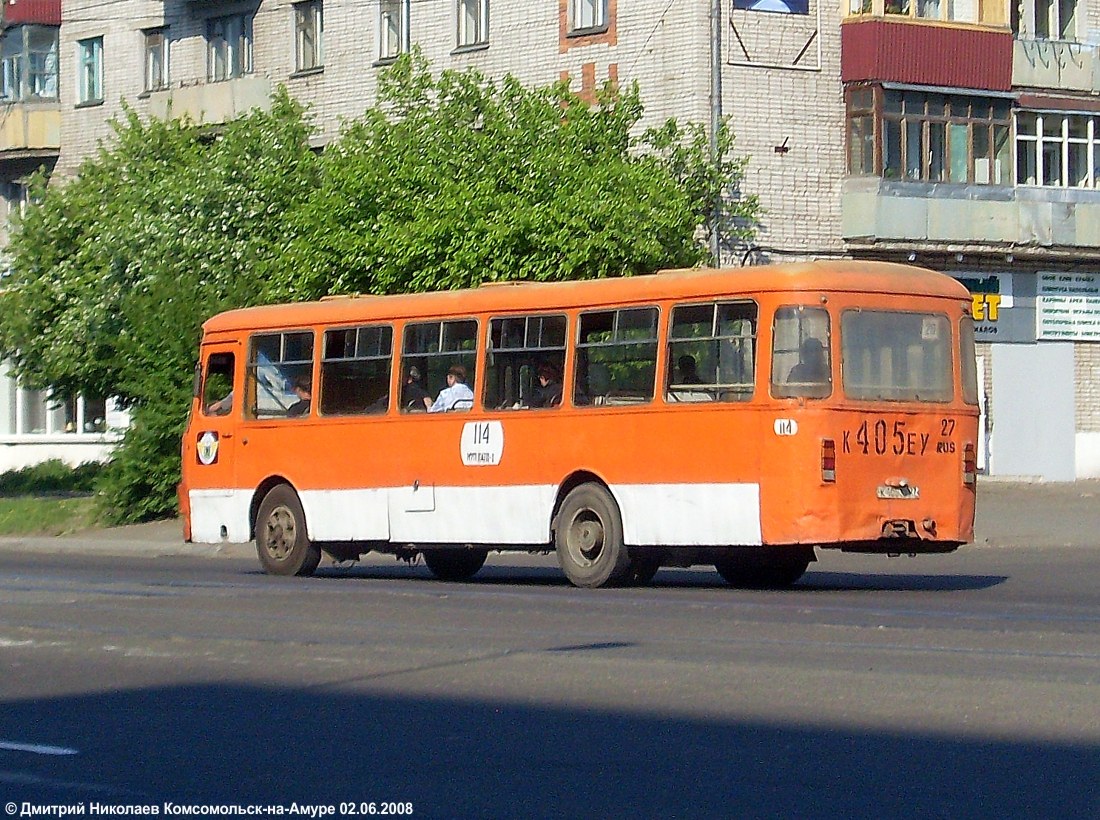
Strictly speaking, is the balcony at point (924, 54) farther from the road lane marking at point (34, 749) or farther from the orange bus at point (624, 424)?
the road lane marking at point (34, 749)

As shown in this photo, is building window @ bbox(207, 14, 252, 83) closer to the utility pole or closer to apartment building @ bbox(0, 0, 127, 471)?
apartment building @ bbox(0, 0, 127, 471)

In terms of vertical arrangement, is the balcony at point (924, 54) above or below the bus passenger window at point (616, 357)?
above

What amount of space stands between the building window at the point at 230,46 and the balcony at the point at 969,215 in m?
14.9

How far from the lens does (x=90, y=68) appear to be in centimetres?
5162

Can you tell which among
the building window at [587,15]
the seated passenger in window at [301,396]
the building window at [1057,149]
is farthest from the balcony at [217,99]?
the seated passenger in window at [301,396]

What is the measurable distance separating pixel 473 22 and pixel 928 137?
30.2 ft

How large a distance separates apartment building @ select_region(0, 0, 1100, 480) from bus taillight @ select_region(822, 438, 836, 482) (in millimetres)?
18850

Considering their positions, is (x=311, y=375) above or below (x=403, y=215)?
below

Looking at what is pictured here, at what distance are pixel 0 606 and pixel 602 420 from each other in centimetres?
536

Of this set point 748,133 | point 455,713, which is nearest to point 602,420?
point 455,713

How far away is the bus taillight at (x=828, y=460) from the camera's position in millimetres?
17719

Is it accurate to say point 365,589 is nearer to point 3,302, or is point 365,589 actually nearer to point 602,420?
point 602,420

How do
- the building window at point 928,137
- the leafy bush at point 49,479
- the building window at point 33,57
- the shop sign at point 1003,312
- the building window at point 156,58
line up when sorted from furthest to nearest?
1. the building window at point 33,57
2. the building window at point 156,58
3. the leafy bush at point 49,479
4. the shop sign at point 1003,312
5. the building window at point 928,137

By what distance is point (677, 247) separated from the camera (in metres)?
35.7
